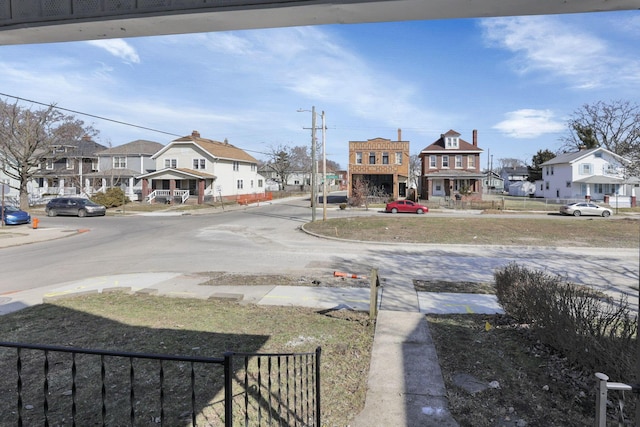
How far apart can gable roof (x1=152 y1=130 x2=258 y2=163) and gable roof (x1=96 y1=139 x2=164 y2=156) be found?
624cm

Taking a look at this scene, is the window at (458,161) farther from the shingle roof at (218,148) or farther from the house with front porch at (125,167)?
the house with front porch at (125,167)

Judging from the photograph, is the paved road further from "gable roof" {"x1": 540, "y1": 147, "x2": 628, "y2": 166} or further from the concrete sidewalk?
"gable roof" {"x1": 540, "y1": 147, "x2": 628, "y2": 166}

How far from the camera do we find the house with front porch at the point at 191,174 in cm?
4447

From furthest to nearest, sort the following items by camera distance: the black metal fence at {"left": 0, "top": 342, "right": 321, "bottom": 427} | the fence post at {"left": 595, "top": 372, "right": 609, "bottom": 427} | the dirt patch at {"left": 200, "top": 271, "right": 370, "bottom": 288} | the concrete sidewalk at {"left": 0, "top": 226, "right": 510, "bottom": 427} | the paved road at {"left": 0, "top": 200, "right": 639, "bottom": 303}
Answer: the paved road at {"left": 0, "top": 200, "right": 639, "bottom": 303}
the dirt patch at {"left": 200, "top": 271, "right": 370, "bottom": 288}
the concrete sidewalk at {"left": 0, "top": 226, "right": 510, "bottom": 427}
the black metal fence at {"left": 0, "top": 342, "right": 321, "bottom": 427}
the fence post at {"left": 595, "top": 372, "right": 609, "bottom": 427}

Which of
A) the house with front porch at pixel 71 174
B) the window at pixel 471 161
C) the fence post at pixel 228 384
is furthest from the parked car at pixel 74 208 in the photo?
the window at pixel 471 161

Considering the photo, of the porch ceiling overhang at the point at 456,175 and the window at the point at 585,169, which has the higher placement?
the porch ceiling overhang at the point at 456,175

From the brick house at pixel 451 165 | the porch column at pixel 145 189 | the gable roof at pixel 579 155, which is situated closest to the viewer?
Result: the gable roof at pixel 579 155

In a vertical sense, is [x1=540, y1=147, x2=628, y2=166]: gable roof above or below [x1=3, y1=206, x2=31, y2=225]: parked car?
above

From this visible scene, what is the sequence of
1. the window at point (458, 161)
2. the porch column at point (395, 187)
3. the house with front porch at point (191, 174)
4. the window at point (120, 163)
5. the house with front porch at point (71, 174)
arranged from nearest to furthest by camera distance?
the house with front porch at point (191, 174)
the porch column at point (395, 187)
the house with front porch at point (71, 174)
the window at point (458, 161)
the window at point (120, 163)

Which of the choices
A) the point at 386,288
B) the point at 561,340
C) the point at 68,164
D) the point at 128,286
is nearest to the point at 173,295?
the point at 128,286

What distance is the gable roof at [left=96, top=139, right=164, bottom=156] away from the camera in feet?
168

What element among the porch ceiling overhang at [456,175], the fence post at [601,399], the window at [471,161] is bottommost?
the fence post at [601,399]

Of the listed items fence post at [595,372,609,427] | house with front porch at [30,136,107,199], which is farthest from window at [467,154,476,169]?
fence post at [595,372,609,427]

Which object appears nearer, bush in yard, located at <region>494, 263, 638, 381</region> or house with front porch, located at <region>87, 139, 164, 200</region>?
bush in yard, located at <region>494, 263, 638, 381</region>
